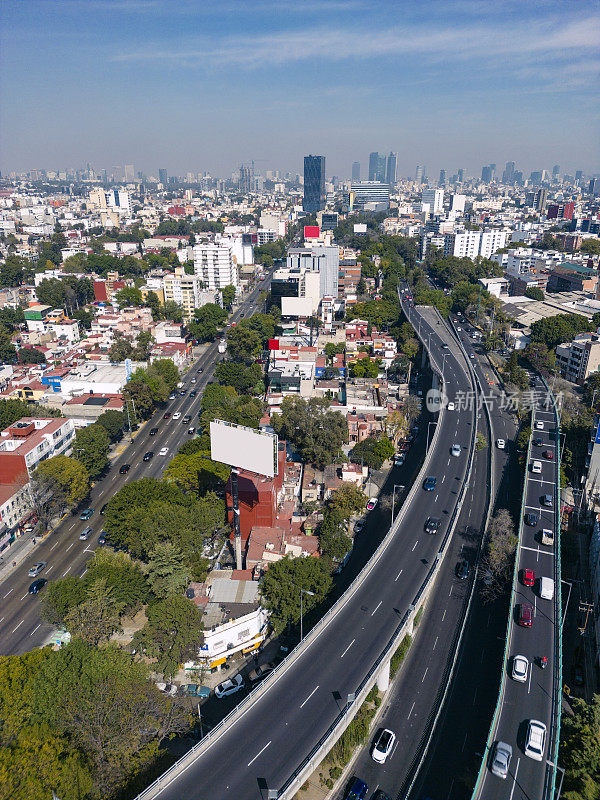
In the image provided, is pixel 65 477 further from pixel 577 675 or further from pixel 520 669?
pixel 577 675

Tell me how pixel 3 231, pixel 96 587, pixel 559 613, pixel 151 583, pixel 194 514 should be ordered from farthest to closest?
pixel 3 231, pixel 194 514, pixel 151 583, pixel 96 587, pixel 559 613

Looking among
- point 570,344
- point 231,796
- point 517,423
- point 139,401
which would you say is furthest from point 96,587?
point 570,344

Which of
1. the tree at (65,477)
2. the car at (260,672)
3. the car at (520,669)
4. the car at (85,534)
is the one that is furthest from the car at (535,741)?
the tree at (65,477)

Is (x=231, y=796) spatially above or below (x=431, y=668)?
above

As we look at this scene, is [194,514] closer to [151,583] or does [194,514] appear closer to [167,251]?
[151,583]

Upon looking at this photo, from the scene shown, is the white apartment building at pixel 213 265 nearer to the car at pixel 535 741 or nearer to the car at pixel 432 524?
the car at pixel 432 524

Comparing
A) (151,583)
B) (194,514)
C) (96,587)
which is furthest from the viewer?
(194,514)

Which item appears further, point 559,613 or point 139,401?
point 139,401

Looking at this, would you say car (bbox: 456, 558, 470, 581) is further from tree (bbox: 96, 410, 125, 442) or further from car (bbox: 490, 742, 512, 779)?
tree (bbox: 96, 410, 125, 442)

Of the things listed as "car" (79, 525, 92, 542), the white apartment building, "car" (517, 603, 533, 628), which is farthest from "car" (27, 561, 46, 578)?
the white apartment building
